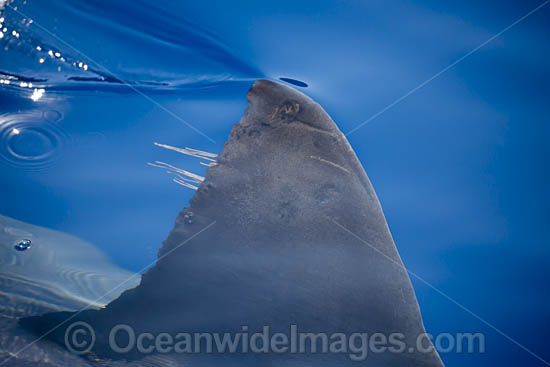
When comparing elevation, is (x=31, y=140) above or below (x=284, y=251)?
above

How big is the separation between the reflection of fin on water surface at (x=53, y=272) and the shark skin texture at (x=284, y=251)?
1023 mm

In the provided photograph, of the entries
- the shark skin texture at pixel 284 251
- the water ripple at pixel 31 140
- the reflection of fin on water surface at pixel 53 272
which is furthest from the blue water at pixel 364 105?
the shark skin texture at pixel 284 251

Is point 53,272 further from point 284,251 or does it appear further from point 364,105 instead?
point 364,105

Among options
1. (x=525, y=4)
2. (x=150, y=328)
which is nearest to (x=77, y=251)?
(x=150, y=328)

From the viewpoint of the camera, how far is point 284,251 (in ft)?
5.25

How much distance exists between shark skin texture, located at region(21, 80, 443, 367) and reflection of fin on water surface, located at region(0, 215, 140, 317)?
3.36 feet

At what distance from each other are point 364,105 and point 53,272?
3.30 m

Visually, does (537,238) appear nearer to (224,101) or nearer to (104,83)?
(224,101)

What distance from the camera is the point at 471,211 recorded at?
354 cm

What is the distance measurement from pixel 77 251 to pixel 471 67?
4.45 meters

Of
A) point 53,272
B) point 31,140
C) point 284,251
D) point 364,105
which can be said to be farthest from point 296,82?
point 53,272

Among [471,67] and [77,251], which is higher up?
[471,67]

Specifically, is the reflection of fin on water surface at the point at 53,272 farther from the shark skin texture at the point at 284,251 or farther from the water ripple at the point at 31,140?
the shark skin texture at the point at 284,251

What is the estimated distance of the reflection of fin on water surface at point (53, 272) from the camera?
2248 mm
